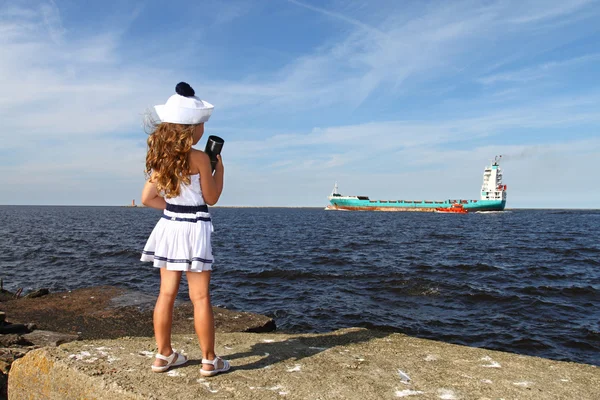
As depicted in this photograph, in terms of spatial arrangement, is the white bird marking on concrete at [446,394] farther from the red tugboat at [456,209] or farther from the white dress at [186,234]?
the red tugboat at [456,209]

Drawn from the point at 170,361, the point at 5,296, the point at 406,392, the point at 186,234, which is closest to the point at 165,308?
the point at 170,361

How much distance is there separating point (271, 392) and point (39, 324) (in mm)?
5922

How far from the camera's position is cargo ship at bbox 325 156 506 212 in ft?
283

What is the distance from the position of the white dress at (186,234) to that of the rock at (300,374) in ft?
2.82

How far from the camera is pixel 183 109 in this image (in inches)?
109

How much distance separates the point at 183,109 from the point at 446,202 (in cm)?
9743

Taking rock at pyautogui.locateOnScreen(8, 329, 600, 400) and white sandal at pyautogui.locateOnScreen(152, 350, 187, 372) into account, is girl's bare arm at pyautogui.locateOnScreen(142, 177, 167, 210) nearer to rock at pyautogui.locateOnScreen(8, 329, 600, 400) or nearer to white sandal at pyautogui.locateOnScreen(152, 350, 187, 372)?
white sandal at pyautogui.locateOnScreen(152, 350, 187, 372)

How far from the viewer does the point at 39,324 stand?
6754 mm

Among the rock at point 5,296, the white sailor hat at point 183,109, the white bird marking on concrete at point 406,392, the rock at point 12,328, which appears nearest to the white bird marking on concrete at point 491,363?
the white bird marking on concrete at point 406,392

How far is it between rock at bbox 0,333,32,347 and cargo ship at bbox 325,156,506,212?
91434 mm

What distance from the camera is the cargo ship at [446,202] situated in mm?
86125

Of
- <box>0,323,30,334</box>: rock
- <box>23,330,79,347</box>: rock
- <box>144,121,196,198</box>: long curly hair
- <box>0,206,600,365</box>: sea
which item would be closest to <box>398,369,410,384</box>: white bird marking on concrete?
<box>144,121,196,198</box>: long curly hair

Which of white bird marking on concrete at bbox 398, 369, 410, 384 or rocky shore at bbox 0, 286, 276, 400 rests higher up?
white bird marking on concrete at bbox 398, 369, 410, 384

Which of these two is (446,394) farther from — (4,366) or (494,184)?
(494,184)
